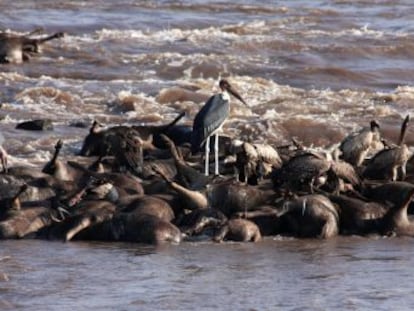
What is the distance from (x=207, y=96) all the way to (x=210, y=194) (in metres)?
7.82

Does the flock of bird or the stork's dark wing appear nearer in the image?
the flock of bird

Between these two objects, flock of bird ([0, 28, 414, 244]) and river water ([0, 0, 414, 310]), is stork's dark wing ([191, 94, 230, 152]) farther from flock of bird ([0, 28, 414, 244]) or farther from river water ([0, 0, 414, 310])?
river water ([0, 0, 414, 310])

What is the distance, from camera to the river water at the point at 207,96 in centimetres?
892

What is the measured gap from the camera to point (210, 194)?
1140 cm

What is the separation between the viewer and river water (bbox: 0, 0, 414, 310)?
8922 millimetres

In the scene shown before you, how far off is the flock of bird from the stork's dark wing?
0.01 m

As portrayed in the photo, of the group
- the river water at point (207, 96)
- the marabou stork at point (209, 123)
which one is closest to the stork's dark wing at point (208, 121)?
the marabou stork at point (209, 123)

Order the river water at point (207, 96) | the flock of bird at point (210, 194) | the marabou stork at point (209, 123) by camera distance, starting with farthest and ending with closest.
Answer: the marabou stork at point (209, 123) → the flock of bird at point (210, 194) → the river water at point (207, 96)

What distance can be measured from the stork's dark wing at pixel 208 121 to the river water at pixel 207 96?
1911 mm

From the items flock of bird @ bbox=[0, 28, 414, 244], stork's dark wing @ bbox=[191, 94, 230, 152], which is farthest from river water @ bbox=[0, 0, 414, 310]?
stork's dark wing @ bbox=[191, 94, 230, 152]

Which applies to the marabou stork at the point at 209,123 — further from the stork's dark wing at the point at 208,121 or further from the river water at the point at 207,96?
the river water at the point at 207,96

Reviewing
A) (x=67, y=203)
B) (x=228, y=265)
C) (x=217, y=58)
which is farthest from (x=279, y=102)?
(x=228, y=265)

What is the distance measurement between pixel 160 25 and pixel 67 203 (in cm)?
1694

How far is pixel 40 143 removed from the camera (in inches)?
604
